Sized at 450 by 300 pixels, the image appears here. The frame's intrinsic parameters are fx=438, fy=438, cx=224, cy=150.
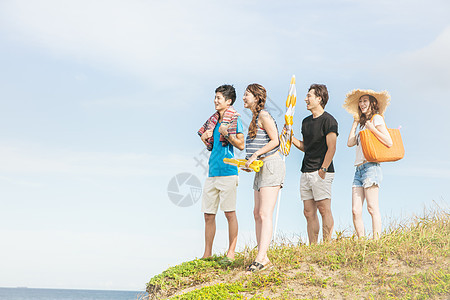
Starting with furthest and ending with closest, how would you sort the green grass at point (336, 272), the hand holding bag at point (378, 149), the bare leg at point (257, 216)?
the hand holding bag at point (378, 149)
the bare leg at point (257, 216)
the green grass at point (336, 272)

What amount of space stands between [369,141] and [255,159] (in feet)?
6.80

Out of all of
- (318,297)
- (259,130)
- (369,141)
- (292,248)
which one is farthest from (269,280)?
(369,141)

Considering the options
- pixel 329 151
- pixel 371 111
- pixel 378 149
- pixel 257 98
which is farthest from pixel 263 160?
pixel 371 111

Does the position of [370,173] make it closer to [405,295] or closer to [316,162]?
[316,162]

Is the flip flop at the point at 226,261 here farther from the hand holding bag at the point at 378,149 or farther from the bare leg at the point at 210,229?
the hand holding bag at the point at 378,149

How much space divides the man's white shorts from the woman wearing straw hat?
436 millimetres

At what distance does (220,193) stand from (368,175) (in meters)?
2.44

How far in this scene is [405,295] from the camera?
5773 mm

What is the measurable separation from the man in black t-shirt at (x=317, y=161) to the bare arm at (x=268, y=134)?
1.26 metres

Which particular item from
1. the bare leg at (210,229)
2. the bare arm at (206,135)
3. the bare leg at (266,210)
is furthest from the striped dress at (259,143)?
the bare leg at (210,229)

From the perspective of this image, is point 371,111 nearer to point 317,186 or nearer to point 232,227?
point 317,186

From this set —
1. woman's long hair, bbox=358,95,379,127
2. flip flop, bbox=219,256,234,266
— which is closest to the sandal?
flip flop, bbox=219,256,234,266

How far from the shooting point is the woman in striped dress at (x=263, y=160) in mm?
6414

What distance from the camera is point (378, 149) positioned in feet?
23.3
